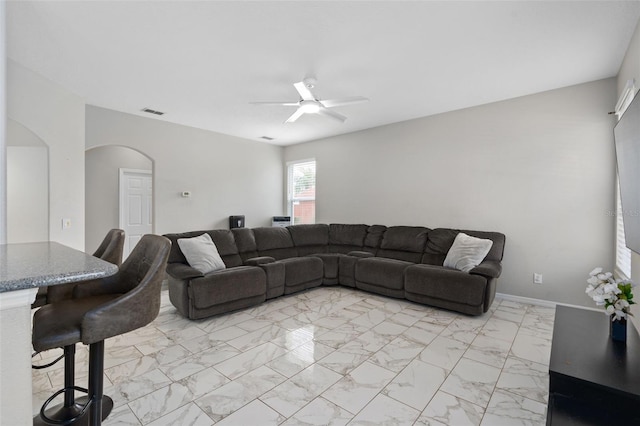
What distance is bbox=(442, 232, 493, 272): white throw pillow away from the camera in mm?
3600

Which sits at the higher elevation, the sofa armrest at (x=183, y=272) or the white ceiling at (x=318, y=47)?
the white ceiling at (x=318, y=47)

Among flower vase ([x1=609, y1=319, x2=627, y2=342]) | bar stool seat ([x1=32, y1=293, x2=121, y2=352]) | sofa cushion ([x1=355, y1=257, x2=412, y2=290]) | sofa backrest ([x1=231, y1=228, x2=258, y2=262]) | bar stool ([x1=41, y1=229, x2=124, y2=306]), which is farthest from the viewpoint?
sofa backrest ([x1=231, y1=228, x2=258, y2=262])

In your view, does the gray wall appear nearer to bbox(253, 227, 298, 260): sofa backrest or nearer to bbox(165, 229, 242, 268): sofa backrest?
bbox(165, 229, 242, 268): sofa backrest

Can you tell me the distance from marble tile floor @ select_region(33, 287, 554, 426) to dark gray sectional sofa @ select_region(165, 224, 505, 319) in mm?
245

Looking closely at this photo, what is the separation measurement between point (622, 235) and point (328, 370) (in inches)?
130

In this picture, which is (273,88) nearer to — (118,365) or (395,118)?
(395,118)

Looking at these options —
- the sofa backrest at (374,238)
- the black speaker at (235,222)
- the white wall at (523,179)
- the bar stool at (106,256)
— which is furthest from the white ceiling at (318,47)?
the black speaker at (235,222)

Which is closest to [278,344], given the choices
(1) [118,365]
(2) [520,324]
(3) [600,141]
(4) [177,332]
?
(4) [177,332]

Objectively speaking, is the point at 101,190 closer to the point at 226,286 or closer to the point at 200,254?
the point at 200,254

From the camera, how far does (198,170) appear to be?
5.34 m

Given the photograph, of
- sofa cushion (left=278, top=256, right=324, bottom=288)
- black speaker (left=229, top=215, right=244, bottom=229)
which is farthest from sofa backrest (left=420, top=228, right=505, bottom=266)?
black speaker (left=229, top=215, right=244, bottom=229)

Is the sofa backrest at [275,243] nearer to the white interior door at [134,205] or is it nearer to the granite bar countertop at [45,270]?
the white interior door at [134,205]

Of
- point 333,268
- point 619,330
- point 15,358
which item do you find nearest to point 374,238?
point 333,268

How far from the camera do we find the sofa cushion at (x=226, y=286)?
3.19 meters
